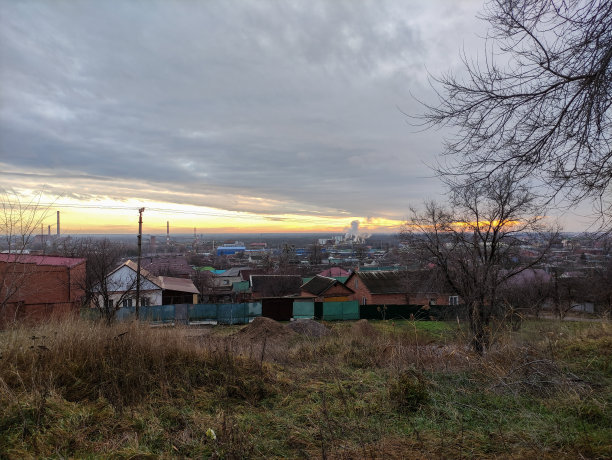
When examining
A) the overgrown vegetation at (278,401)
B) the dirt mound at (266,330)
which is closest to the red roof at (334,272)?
the dirt mound at (266,330)

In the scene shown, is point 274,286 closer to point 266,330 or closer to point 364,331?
point 266,330

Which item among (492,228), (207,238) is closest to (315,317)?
(492,228)

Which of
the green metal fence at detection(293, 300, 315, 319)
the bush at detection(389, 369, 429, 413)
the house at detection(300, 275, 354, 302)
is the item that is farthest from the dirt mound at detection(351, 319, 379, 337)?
the house at detection(300, 275, 354, 302)

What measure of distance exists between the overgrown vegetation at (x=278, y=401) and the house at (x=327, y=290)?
3150 centimetres

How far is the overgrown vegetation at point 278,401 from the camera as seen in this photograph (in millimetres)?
2914

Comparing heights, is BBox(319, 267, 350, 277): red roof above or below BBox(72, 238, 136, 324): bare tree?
below

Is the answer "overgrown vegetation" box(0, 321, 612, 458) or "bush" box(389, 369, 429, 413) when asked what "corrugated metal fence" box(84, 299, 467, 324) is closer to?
"overgrown vegetation" box(0, 321, 612, 458)

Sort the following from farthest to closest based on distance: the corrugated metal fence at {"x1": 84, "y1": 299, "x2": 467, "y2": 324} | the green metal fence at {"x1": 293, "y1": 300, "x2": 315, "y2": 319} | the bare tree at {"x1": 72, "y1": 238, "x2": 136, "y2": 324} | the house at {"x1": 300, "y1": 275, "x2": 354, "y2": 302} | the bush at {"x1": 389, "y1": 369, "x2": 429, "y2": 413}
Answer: the house at {"x1": 300, "y1": 275, "x2": 354, "y2": 302} → the green metal fence at {"x1": 293, "y1": 300, "x2": 315, "y2": 319} → the corrugated metal fence at {"x1": 84, "y1": 299, "x2": 467, "y2": 324} → the bare tree at {"x1": 72, "y1": 238, "x2": 136, "y2": 324} → the bush at {"x1": 389, "y1": 369, "x2": 429, "y2": 413}

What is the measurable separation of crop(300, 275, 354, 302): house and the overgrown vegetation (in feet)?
103

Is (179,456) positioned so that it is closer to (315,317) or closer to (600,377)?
(600,377)

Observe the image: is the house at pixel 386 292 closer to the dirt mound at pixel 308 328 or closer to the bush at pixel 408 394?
the dirt mound at pixel 308 328

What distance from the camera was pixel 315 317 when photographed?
28812 millimetres

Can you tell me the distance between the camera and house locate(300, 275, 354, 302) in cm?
3731

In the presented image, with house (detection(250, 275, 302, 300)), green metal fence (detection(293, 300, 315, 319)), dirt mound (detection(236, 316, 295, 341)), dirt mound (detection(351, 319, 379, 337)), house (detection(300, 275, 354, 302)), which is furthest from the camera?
house (detection(250, 275, 302, 300))
